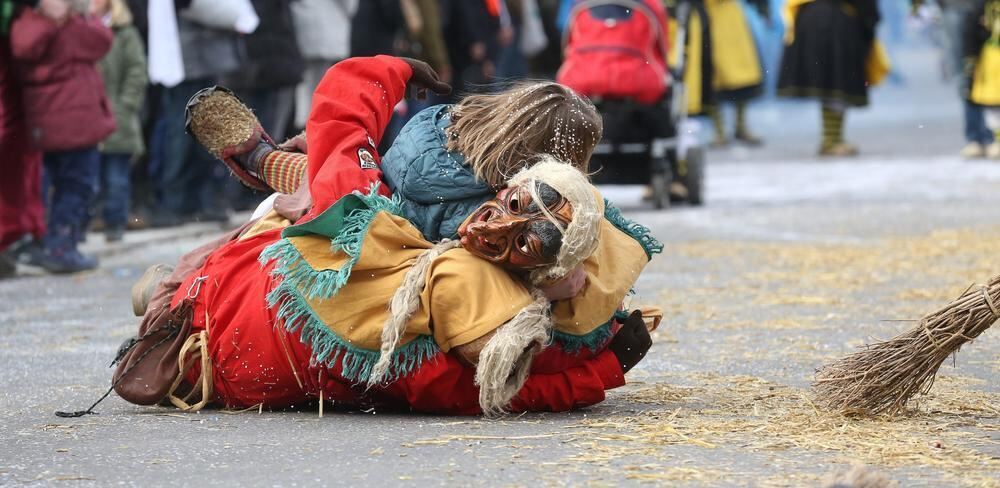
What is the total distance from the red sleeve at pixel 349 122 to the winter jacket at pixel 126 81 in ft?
18.3

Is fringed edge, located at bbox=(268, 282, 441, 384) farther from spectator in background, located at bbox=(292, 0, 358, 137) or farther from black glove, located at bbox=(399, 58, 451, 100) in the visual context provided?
spectator in background, located at bbox=(292, 0, 358, 137)

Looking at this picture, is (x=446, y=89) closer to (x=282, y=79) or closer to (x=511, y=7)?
Answer: (x=282, y=79)

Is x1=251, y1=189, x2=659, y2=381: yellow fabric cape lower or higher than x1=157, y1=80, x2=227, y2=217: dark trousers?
higher

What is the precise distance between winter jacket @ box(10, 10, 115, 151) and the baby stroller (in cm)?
332

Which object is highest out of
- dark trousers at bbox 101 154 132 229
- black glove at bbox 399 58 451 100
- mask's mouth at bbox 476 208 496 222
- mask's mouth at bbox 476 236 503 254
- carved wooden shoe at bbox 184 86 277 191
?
black glove at bbox 399 58 451 100

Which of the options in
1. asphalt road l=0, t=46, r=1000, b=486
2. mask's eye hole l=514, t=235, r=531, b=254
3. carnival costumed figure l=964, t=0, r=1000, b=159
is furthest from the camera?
carnival costumed figure l=964, t=0, r=1000, b=159

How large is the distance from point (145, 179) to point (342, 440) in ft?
25.0

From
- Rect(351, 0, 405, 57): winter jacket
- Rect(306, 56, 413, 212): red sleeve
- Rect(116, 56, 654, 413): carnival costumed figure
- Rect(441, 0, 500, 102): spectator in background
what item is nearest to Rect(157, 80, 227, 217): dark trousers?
Rect(351, 0, 405, 57): winter jacket

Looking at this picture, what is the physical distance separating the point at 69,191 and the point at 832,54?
29.2ft

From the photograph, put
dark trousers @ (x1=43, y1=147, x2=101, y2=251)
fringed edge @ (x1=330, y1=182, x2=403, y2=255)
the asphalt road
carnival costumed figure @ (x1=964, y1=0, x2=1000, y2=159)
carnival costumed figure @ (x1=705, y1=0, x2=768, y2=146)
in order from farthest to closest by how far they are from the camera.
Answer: carnival costumed figure @ (x1=705, y1=0, x2=768, y2=146) < carnival costumed figure @ (x1=964, y1=0, x2=1000, y2=159) < dark trousers @ (x1=43, y1=147, x2=101, y2=251) < fringed edge @ (x1=330, y1=182, x2=403, y2=255) < the asphalt road

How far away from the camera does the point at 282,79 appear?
10.6 meters

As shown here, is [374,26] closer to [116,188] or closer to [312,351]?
[116,188]

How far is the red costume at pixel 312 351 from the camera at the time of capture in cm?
442

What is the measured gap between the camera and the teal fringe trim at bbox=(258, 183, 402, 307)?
13.9 ft
